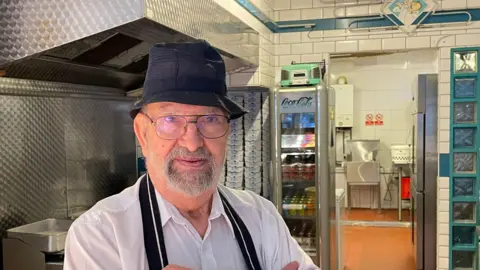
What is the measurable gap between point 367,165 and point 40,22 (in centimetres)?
663

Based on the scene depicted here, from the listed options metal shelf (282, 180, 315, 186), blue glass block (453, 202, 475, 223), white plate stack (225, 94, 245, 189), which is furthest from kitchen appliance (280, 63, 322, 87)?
blue glass block (453, 202, 475, 223)

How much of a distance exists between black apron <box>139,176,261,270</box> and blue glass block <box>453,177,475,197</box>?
3.84 m

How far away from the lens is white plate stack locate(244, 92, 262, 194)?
14.4 ft

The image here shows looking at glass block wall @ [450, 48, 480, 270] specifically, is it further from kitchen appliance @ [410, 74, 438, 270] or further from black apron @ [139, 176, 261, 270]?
black apron @ [139, 176, 261, 270]

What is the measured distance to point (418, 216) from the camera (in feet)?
16.3

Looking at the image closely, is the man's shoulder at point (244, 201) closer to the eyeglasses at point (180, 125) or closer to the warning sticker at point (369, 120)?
the eyeglasses at point (180, 125)

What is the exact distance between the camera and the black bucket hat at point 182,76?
1.24m

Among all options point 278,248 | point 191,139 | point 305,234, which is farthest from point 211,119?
point 305,234

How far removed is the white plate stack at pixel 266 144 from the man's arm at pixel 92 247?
10.8 ft

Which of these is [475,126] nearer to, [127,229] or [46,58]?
[46,58]

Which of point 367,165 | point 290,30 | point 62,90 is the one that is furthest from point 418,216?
point 62,90

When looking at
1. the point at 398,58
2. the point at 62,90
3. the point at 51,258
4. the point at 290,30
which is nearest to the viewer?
the point at 51,258

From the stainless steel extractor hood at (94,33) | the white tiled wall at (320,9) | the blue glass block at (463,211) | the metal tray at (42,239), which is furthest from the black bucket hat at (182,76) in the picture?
the blue glass block at (463,211)

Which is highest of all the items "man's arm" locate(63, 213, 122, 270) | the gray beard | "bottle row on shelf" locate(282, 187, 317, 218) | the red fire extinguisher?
the gray beard
